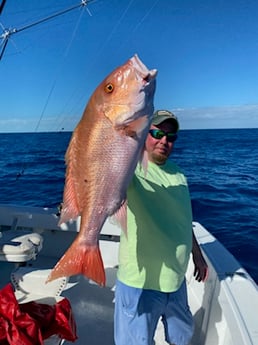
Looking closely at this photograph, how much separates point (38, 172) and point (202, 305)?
50.9 ft

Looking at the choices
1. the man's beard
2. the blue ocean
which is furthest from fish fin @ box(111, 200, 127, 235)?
the blue ocean

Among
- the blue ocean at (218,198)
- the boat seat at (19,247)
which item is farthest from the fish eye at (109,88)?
the blue ocean at (218,198)

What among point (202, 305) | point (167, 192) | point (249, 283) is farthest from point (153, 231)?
point (202, 305)

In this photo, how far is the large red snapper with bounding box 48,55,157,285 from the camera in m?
1.35

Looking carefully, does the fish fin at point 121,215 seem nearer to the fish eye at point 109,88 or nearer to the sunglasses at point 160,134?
the fish eye at point 109,88

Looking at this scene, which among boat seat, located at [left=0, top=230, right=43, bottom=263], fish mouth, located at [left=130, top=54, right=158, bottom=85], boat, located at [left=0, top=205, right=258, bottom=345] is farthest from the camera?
boat seat, located at [left=0, top=230, right=43, bottom=263]

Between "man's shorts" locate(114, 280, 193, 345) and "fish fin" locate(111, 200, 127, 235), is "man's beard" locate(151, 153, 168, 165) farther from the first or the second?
"man's shorts" locate(114, 280, 193, 345)

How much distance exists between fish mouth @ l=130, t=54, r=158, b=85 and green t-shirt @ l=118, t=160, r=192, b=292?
2.21 ft

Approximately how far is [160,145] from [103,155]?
72 centimetres

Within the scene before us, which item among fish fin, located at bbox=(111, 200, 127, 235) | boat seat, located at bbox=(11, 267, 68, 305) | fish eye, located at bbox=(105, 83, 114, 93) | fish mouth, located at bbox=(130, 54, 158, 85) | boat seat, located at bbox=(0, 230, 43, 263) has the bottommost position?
boat seat, located at bbox=(11, 267, 68, 305)

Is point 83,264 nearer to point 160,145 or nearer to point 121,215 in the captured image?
point 121,215

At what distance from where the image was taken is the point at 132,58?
4.45 feet

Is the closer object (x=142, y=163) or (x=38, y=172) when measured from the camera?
(x=142, y=163)

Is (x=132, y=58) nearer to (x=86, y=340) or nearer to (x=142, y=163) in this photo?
(x=142, y=163)
